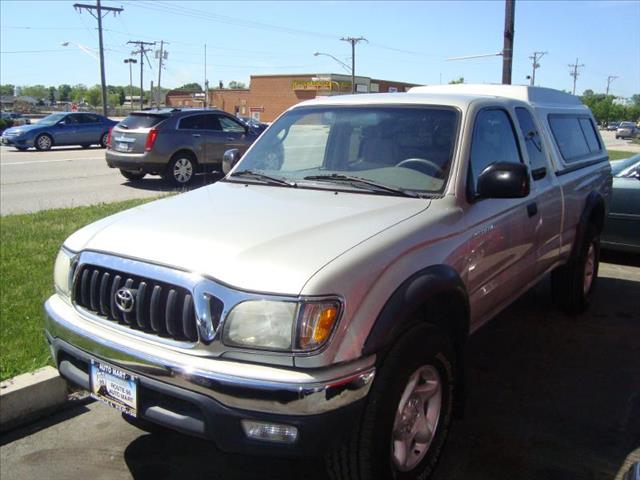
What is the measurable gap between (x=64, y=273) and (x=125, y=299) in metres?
0.63

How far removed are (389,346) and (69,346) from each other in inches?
58.9

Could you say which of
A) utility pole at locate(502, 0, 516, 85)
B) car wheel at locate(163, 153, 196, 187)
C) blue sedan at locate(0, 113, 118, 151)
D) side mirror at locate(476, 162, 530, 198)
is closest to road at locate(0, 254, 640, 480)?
side mirror at locate(476, 162, 530, 198)

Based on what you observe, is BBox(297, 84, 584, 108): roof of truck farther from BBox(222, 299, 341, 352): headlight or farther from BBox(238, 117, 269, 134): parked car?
BBox(238, 117, 269, 134): parked car

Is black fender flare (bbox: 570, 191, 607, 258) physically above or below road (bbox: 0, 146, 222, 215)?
above

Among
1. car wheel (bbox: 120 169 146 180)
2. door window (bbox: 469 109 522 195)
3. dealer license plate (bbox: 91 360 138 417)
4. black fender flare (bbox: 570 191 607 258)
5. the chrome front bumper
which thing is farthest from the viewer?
car wheel (bbox: 120 169 146 180)

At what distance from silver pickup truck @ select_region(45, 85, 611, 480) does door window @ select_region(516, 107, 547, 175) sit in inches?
7.7

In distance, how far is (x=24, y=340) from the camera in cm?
438

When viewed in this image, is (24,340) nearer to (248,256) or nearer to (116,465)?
(116,465)

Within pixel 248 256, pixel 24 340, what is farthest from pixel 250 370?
pixel 24 340

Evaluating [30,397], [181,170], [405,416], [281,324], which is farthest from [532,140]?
[181,170]

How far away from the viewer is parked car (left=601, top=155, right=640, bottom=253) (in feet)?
24.2

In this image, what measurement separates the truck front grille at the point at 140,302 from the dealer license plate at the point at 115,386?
21 centimetres

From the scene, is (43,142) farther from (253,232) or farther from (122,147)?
(253,232)

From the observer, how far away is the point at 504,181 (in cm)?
331
